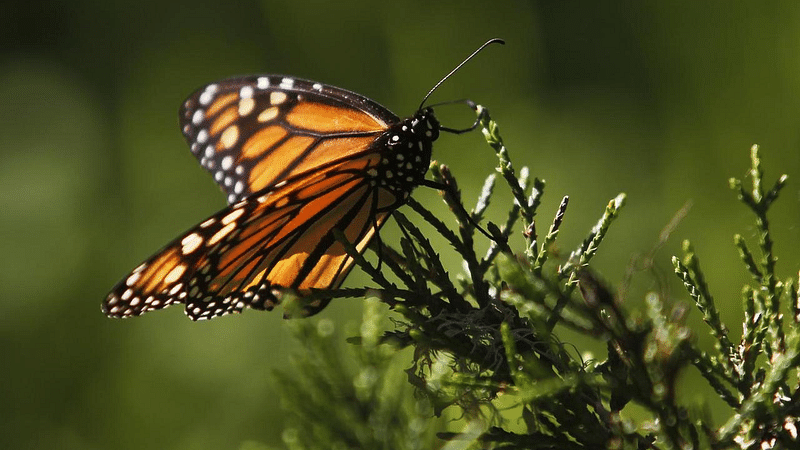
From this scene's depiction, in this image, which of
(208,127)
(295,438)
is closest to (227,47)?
(208,127)

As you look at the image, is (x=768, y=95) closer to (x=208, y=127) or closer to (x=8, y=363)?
(x=208, y=127)

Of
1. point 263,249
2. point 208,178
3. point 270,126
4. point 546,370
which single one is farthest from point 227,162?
point 208,178

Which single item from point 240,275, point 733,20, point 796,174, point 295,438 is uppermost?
point 733,20

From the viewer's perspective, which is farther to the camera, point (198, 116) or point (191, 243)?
point (198, 116)

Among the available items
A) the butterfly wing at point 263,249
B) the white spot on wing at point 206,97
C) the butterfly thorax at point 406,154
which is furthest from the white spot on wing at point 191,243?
the white spot on wing at point 206,97

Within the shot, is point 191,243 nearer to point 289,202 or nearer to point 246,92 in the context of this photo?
point 289,202

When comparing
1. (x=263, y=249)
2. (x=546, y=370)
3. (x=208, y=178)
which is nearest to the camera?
(x=546, y=370)
